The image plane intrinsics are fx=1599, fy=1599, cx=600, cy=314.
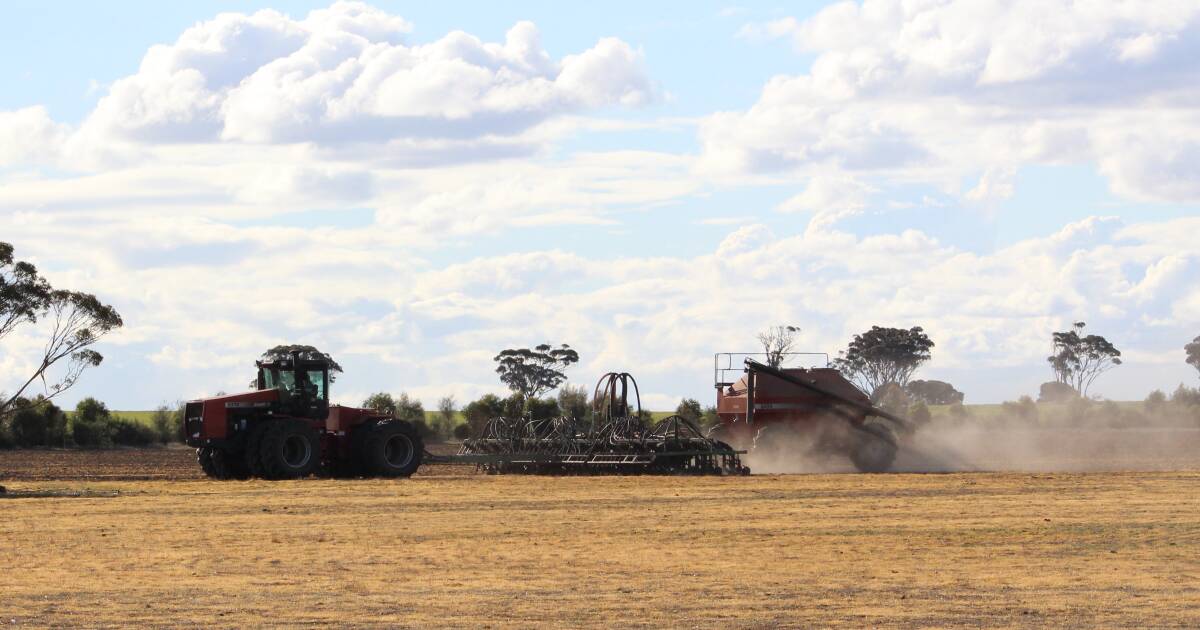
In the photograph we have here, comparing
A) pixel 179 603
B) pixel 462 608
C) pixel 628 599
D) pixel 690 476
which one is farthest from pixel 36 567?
pixel 690 476

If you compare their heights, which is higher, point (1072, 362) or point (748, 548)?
point (1072, 362)

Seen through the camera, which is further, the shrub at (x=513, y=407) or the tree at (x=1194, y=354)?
the tree at (x=1194, y=354)

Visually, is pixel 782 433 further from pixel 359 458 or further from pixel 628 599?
pixel 628 599

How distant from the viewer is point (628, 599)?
50.0ft

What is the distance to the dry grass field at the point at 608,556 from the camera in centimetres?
1448

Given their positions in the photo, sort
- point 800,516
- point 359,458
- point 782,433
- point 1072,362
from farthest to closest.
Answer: point 1072,362
point 782,433
point 359,458
point 800,516

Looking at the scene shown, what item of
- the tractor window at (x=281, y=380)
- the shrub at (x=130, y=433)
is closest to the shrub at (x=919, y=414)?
the shrub at (x=130, y=433)

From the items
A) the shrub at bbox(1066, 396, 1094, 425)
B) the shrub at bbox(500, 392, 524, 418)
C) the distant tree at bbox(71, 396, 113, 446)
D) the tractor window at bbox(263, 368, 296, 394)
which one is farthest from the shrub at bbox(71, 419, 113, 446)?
the shrub at bbox(1066, 396, 1094, 425)

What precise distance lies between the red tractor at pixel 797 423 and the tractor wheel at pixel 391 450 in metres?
8.76

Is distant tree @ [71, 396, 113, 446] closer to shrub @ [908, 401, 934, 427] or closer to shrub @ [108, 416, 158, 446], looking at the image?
shrub @ [108, 416, 158, 446]

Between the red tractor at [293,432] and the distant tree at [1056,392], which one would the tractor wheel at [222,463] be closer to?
the red tractor at [293,432]

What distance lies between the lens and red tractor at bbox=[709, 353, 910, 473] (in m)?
41.7

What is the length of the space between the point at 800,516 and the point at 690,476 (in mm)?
11918

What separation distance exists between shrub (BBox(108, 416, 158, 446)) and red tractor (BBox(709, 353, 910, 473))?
4297 centimetres
